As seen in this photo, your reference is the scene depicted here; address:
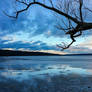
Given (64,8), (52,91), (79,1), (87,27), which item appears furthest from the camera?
(52,91)

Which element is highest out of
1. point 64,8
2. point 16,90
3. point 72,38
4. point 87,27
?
point 64,8

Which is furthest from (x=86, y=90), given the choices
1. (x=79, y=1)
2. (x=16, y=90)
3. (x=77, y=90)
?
(x=79, y=1)

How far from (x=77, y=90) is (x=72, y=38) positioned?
6131 mm

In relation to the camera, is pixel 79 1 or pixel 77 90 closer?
pixel 79 1

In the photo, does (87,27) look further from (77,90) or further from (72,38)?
(77,90)

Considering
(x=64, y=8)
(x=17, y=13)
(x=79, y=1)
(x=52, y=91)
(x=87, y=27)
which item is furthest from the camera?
(x=52, y=91)

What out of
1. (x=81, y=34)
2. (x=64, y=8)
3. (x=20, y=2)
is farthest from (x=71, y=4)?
(x=20, y=2)

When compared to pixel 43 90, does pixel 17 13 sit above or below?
above

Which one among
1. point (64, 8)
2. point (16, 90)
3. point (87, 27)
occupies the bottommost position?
point (16, 90)

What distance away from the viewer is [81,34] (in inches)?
297

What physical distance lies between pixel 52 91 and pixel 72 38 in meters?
5.78

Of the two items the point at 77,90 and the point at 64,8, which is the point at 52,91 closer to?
the point at 77,90

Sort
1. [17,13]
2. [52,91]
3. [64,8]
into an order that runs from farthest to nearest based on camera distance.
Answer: [52,91], [17,13], [64,8]

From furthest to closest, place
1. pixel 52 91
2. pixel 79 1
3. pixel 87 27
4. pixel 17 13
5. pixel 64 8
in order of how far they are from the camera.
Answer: pixel 52 91, pixel 17 13, pixel 64 8, pixel 79 1, pixel 87 27
